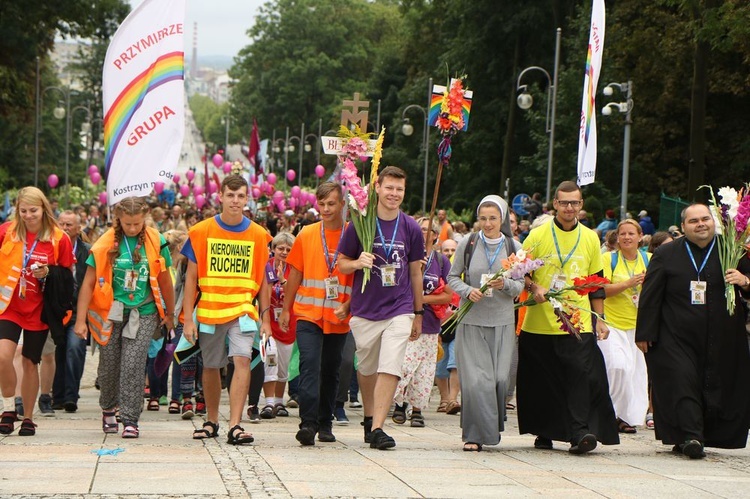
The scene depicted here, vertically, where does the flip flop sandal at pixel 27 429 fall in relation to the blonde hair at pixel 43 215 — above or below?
below

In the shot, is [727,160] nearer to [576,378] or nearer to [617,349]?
[617,349]

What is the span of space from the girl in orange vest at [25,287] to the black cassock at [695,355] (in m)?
4.47

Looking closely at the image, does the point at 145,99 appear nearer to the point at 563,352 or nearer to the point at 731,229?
the point at 563,352

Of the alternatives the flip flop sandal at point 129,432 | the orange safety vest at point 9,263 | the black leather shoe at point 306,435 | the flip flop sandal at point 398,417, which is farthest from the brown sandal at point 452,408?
the orange safety vest at point 9,263

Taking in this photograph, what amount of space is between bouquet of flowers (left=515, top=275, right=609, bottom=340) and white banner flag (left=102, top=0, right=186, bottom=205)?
353 centimetres

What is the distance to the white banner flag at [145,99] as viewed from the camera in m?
11.5

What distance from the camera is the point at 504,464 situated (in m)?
8.86

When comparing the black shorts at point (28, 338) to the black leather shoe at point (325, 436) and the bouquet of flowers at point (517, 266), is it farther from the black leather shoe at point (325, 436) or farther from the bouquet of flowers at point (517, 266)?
the bouquet of flowers at point (517, 266)

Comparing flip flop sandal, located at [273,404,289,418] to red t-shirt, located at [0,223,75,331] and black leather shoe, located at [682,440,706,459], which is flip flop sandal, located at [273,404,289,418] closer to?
red t-shirt, located at [0,223,75,331]

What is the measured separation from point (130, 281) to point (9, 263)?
99cm

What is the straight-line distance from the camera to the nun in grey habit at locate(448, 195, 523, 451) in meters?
9.70

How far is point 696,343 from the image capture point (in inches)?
396

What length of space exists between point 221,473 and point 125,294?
2.64 meters

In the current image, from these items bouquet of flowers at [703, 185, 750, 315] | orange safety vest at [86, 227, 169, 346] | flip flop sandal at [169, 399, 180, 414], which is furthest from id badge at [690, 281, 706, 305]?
flip flop sandal at [169, 399, 180, 414]
